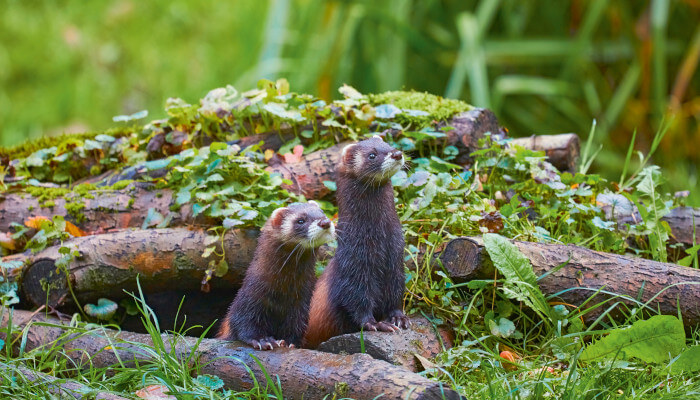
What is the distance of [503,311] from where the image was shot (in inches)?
135

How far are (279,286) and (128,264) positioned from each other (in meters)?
0.95

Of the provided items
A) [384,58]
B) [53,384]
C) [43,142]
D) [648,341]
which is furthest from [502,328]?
[384,58]

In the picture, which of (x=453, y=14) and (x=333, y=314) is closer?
(x=333, y=314)

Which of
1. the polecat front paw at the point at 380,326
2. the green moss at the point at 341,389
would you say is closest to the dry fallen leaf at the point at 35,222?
the polecat front paw at the point at 380,326

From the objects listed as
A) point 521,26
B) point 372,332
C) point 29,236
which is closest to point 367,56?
point 521,26

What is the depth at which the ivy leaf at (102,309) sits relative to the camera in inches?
151

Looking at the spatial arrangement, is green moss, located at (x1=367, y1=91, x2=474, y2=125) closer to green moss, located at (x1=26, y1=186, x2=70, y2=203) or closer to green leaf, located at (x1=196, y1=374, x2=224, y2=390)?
green moss, located at (x1=26, y1=186, x2=70, y2=203)

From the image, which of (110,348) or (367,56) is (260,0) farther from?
(110,348)

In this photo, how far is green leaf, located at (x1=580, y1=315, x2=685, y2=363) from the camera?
303cm

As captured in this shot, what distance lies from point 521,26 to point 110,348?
5611 millimetres

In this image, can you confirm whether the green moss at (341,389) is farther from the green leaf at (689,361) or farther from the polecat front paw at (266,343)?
the green leaf at (689,361)

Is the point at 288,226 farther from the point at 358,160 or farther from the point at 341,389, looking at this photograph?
the point at 341,389

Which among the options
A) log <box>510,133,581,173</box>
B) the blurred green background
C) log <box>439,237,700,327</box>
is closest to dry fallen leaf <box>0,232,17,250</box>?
log <box>439,237,700,327</box>

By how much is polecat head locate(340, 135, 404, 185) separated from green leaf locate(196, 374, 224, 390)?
1036 millimetres
